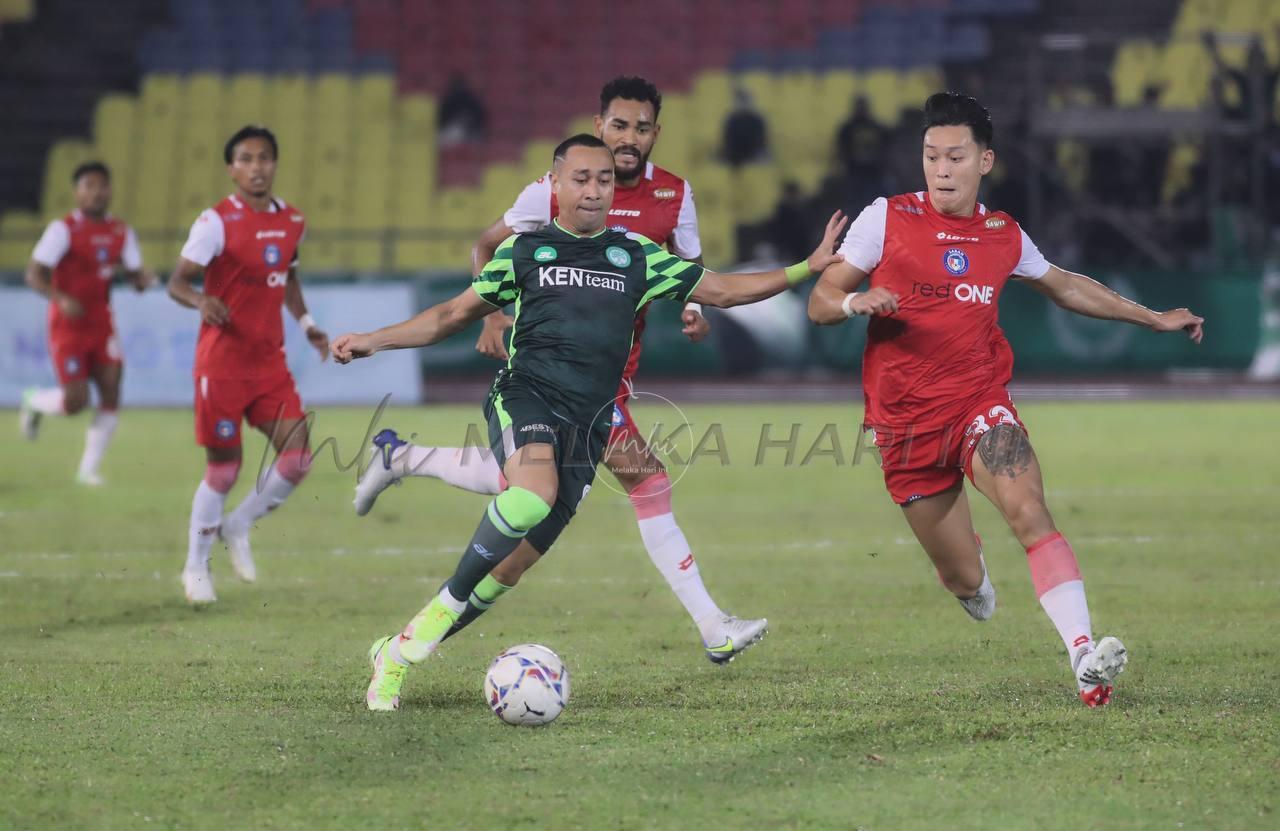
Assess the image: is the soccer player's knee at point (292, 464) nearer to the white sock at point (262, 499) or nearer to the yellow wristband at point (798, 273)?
the white sock at point (262, 499)

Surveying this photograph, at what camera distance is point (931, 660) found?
665 centimetres

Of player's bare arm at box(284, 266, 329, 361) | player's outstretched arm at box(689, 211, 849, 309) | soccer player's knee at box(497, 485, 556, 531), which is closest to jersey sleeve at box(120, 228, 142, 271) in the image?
player's bare arm at box(284, 266, 329, 361)

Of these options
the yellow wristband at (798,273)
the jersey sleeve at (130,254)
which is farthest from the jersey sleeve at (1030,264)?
the jersey sleeve at (130,254)

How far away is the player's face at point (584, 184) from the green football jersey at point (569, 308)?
91mm


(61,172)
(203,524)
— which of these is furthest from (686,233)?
(61,172)

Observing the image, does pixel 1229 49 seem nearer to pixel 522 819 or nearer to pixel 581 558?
pixel 581 558

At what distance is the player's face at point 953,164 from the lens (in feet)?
20.4

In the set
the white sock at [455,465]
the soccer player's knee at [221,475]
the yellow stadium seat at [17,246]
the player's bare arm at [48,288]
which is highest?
the white sock at [455,465]

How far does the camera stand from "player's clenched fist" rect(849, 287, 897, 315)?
559 centimetres

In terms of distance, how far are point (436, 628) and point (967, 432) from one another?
2.02 metres

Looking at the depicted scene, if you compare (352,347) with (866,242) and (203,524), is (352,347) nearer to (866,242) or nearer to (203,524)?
(866,242)

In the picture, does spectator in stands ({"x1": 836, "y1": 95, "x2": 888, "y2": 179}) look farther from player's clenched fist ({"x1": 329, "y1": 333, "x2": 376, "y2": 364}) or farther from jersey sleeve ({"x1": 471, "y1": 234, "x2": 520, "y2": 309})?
player's clenched fist ({"x1": 329, "y1": 333, "x2": 376, "y2": 364})

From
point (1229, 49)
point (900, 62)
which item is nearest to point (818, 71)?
point (900, 62)

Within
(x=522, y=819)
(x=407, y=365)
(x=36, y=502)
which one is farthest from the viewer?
(x=407, y=365)
